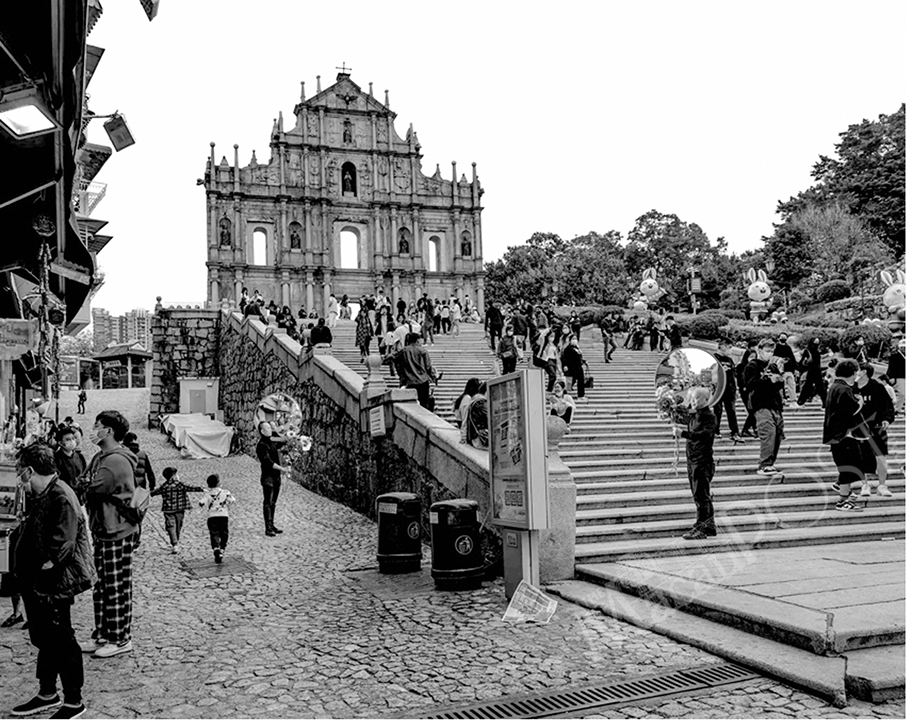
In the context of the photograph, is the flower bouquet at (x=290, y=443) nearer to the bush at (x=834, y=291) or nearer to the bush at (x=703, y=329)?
the bush at (x=703, y=329)

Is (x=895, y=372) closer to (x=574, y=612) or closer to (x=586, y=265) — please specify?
(x=574, y=612)

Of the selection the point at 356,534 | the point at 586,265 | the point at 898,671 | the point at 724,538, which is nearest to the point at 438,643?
the point at 898,671

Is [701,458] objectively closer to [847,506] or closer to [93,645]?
[847,506]

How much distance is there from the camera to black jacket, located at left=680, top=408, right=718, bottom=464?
771cm

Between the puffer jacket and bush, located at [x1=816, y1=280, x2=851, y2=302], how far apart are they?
134 feet

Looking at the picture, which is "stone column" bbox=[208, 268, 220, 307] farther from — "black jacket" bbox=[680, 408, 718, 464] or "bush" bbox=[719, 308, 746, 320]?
"black jacket" bbox=[680, 408, 718, 464]

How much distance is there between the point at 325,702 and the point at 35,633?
152 centimetres

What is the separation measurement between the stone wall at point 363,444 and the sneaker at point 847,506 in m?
3.94

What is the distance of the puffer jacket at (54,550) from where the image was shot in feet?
14.6

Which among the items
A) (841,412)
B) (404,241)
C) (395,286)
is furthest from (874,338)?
(404,241)

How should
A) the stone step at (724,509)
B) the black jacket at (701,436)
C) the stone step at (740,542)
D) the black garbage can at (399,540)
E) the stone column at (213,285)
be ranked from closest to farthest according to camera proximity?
1. the stone step at (740,542)
2. the black jacket at (701,436)
3. the black garbage can at (399,540)
4. the stone step at (724,509)
5. the stone column at (213,285)

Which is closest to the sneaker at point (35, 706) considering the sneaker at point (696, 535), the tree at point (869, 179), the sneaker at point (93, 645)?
the sneaker at point (93, 645)

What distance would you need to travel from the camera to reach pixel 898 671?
443 centimetres

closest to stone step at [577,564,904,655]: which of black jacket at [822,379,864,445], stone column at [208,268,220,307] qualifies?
black jacket at [822,379,864,445]
